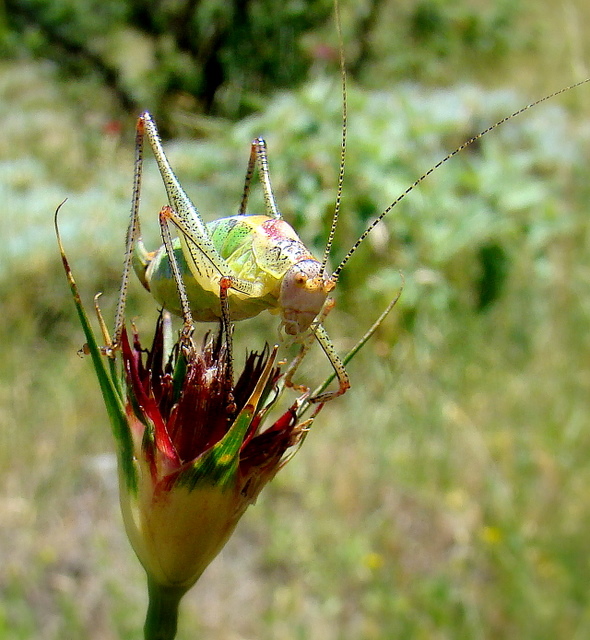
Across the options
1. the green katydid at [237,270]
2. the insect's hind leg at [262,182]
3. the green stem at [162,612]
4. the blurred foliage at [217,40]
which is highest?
the blurred foliage at [217,40]

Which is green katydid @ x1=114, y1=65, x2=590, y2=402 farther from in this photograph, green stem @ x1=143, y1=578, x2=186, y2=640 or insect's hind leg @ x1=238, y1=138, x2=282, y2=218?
green stem @ x1=143, y1=578, x2=186, y2=640

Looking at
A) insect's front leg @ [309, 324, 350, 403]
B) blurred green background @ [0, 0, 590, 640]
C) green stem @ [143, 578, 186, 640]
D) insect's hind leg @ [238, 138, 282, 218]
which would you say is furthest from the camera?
blurred green background @ [0, 0, 590, 640]

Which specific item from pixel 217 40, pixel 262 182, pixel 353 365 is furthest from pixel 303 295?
pixel 217 40

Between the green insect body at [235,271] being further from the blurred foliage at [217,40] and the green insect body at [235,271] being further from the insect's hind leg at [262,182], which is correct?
the blurred foliage at [217,40]

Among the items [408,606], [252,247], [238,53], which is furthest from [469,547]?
[238,53]

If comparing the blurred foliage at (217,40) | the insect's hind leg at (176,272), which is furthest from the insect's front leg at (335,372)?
the blurred foliage at (217,40)

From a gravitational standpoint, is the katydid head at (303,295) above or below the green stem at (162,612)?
above

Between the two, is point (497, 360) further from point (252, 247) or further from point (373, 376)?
point (252, 247)

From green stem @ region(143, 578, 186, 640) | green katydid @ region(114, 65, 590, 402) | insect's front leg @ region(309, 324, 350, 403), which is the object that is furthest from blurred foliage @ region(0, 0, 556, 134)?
green stem @ region(143, 578, 186, 640)
